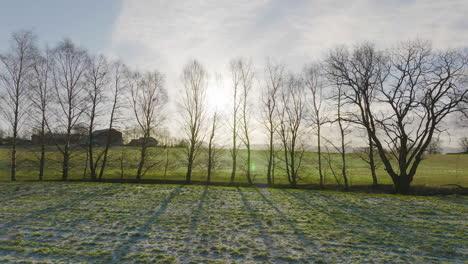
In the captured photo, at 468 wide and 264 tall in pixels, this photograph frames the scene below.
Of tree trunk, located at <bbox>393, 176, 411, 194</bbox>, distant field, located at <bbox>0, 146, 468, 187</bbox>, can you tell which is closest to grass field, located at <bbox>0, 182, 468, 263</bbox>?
tree trunk, located at <bbox>393, 176, 411, 194</bbox>

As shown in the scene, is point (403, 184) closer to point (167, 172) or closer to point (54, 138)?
point (167, 172)

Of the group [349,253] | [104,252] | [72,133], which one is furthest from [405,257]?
[72,133]

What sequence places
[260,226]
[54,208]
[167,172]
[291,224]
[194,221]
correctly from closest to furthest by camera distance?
[260,226] → [291,224] → [194,221] → [54,208] → [167,172]

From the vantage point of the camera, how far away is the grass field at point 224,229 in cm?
634

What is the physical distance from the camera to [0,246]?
21.6 feet

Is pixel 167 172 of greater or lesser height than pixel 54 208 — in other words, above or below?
below

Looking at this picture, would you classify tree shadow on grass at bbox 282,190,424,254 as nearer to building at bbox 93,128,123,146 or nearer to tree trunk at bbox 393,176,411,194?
tree trunk at bbox 393,176,411,194

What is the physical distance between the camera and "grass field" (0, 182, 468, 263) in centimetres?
634

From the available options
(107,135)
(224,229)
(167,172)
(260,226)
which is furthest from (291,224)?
(167,172)

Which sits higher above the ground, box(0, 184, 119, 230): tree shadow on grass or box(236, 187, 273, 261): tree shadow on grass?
box(0, 184, 119, 230): tree shadow on grass

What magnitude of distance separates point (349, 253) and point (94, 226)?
803 centimetres

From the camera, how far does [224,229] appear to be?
8516mm

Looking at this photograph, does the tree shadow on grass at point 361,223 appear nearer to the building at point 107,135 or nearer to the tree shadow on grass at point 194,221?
the tree shadow on grass at point 194,221

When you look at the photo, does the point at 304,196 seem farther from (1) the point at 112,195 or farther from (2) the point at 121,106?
(2) the point at 121,106
